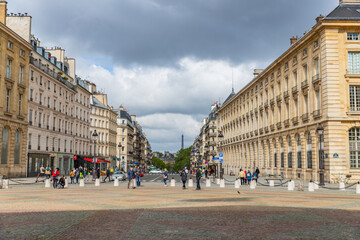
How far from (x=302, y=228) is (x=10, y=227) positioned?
773 centimetres

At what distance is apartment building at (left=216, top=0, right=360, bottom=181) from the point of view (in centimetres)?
3597

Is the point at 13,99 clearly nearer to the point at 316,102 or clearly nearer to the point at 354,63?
the point at 316,102

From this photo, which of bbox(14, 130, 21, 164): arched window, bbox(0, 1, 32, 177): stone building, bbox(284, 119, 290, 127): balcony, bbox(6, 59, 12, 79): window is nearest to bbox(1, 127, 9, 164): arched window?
bbox(0, 1, 32, 177): stone building

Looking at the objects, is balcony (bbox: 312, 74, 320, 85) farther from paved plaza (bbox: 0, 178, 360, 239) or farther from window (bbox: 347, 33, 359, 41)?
paved plaza (bbox: 0, 178, 360, 239)

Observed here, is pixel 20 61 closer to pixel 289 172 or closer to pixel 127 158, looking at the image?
pixel 289 172

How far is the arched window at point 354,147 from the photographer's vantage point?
35975 mm

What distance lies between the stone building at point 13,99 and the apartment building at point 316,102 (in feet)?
108

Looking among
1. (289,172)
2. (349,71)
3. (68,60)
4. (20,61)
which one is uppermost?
(68,60)

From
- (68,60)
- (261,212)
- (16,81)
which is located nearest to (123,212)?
(261,212)

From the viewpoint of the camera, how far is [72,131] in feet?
223

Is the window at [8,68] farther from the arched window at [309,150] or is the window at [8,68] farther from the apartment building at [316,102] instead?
the arched window at [309,150]

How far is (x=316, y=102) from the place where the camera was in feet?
129

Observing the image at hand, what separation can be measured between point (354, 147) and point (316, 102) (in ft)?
19.6

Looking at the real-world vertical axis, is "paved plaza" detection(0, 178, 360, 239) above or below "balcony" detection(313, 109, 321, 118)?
below
